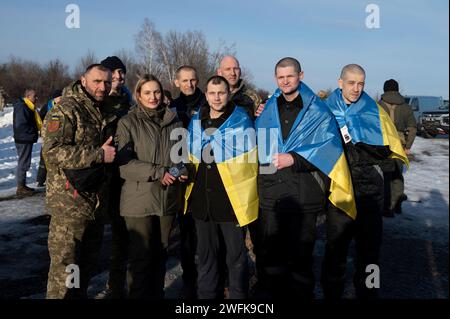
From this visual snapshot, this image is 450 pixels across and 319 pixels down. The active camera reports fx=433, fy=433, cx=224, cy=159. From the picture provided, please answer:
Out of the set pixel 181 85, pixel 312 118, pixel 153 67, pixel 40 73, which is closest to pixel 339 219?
pixel 312 118

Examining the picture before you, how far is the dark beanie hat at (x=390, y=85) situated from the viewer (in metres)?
7.37

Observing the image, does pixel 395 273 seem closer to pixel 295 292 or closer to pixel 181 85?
pixel 295 292

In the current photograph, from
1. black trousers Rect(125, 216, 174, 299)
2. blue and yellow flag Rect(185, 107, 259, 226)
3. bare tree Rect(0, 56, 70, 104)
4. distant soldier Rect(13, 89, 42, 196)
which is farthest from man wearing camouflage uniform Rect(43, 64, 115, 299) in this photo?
bare tree Rect(0, 56, 70, 104)

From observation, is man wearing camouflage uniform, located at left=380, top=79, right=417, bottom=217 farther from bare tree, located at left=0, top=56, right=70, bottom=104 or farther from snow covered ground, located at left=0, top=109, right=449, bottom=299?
bare tree, located at left=0, top=56, right=70, bottom=104

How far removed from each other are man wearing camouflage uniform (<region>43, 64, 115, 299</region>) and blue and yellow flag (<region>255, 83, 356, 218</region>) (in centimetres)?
131

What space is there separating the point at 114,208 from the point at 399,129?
18.6 feet

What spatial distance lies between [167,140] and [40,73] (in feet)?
166

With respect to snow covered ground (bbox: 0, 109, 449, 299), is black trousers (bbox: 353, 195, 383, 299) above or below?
above

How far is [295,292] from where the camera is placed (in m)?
3.71

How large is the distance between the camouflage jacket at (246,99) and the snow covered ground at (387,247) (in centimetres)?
193

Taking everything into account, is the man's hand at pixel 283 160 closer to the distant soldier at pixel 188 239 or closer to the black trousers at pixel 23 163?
the distant soldier at pixel 188 239

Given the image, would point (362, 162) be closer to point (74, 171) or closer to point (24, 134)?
point (74, 171)

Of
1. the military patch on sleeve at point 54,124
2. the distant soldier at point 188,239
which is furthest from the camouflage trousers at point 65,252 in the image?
the distant soldier at point 188,239

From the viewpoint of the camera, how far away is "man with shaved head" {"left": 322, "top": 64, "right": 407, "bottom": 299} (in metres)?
3.82
